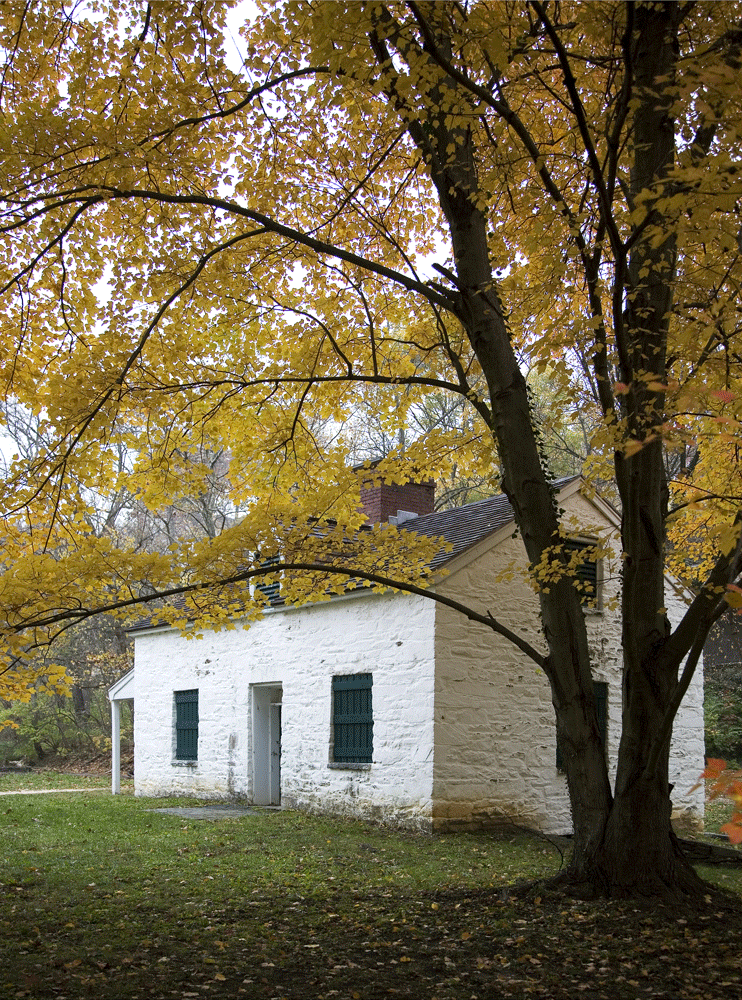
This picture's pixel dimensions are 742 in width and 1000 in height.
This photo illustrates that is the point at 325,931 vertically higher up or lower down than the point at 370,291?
lower down

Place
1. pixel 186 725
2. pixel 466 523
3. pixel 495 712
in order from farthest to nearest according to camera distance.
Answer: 1. pixel 186 725
2. pixel 466 523
3. pixel 495 712

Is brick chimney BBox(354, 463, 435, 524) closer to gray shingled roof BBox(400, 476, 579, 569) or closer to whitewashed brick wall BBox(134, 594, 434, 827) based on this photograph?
gray shingled roof BBox(400, 476, 579, 569)

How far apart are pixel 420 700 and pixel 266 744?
5.09 metres

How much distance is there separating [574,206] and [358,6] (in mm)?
3186

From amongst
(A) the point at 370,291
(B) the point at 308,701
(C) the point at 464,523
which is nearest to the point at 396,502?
(C) the point at 464,523

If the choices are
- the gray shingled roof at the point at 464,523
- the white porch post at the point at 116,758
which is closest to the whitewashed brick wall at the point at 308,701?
the white porch post at the point at 116,758

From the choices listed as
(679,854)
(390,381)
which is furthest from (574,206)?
(679,854)

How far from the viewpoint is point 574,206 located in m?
8.06

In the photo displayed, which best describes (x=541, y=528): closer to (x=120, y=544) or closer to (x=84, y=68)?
(x=84, y=68)

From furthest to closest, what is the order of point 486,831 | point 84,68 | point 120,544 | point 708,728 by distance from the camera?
point 120,544 → point 708,728 → point 486,831 → point 84,68

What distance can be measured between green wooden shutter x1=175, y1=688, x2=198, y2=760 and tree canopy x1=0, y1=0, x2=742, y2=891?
10368 millimetres

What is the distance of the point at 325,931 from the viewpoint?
6.82 meters

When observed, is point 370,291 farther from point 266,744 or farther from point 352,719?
point 266,744

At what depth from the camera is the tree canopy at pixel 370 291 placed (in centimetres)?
617
